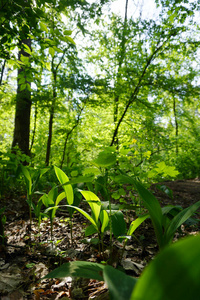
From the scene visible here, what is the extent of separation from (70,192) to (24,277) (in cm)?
58

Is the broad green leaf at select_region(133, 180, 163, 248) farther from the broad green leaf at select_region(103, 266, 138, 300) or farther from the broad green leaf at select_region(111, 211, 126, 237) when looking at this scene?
the broad green leaf at select_region(103, 266, 138, 300)

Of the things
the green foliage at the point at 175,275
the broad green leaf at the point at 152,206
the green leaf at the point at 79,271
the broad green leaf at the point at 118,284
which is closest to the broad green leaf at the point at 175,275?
the green foliage at the point at 175,275

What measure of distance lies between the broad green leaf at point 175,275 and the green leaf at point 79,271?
19.4 inches

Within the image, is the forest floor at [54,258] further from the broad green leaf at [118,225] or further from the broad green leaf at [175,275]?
the broad green leaf at [175,275]

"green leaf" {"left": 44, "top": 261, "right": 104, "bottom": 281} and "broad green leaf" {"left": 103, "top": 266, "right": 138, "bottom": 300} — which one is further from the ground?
"broad green leaf" {"left": 103, "top": 266, "right": 138, "bottom": 300}

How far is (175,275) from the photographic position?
267 mm

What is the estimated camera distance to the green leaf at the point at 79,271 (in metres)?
0.69

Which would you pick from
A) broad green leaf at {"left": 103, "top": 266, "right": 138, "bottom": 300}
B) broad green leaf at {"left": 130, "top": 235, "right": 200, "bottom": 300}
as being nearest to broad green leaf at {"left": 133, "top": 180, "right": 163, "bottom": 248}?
broad green leaf at {"left": 103, "top": 266, "right": 138, "bottom": 300}

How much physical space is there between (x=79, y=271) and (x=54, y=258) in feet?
2.44

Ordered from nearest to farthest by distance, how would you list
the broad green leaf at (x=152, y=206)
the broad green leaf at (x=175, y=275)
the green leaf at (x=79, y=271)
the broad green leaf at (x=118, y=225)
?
1. the broad green leaf at (x=175, y=275)
2. the green leaf at (x=79, y=271)
3. the broad green leaf at (x=152, y=206)
4. the broad green leaf at (x=118, y=225)

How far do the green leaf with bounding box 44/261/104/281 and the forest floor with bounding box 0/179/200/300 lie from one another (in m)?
0.24

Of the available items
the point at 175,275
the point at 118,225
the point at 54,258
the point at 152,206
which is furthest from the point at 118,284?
the point at 54,258

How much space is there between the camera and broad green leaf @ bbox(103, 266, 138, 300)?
1.37 ft

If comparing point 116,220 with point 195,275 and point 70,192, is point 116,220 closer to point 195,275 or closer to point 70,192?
point 70,192
